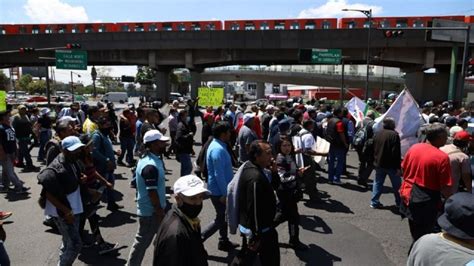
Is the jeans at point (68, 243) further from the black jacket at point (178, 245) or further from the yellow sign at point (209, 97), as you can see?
the yellow sign at point (209, 97)

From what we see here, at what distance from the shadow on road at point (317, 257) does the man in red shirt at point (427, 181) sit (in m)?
1.18

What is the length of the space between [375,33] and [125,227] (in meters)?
36.0

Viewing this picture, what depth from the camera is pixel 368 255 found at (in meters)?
5.27

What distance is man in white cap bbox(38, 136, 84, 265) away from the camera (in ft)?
12.9

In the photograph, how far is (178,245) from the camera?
2.45 meters

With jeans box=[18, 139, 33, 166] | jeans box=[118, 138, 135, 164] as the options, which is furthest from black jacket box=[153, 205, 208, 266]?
jeans box=[18, 139, 33, 166]

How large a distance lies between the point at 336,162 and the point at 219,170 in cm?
541

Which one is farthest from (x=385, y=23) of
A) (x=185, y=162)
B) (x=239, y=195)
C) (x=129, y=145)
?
(x=239, y=195)

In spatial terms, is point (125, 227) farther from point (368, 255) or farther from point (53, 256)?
point (368, 255)

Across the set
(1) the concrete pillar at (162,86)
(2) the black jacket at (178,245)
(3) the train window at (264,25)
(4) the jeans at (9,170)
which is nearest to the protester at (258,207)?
(2) the black jacket at (178,245)

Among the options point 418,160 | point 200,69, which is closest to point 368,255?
point 418,160

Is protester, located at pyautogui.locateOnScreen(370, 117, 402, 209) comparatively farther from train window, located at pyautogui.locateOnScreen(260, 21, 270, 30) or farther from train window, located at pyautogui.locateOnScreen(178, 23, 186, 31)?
train window, located at pyautogui.locateOnScreen(178, 23, 186, 31)

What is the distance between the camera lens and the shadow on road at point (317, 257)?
5008mm

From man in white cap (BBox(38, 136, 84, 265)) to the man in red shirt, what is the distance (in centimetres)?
405
